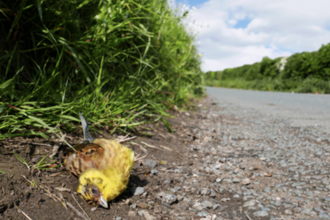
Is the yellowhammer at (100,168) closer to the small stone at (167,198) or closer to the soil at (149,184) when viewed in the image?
the soil at (149,184)

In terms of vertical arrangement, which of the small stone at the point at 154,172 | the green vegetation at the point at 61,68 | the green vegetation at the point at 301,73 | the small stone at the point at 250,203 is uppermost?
the green vegetation at the point at 301,73

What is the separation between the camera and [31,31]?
1788 millimetres

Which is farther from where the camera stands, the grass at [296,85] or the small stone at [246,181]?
the grass at [296,85]

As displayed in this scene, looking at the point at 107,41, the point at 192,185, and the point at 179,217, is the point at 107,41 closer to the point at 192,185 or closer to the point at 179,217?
the point at 192,185

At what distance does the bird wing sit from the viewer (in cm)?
126

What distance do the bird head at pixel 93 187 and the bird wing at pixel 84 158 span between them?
8 cm

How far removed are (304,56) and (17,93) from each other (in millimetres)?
16830

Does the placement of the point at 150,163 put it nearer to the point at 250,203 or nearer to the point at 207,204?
the point at 207,204

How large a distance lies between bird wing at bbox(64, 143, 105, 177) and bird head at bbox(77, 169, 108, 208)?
8 cm

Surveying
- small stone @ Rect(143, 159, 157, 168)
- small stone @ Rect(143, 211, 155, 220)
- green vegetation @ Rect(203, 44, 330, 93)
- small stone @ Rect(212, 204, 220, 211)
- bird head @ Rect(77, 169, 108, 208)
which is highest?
green vegetation @ Rect(203, 44, 330, 93)

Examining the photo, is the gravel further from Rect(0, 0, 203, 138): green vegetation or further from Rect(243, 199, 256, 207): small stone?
Rect(0, 0, 203, 138): green vegetation

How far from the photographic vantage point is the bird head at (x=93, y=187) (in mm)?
1136

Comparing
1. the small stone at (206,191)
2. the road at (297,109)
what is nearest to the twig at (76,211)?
the small stone at (206,191)

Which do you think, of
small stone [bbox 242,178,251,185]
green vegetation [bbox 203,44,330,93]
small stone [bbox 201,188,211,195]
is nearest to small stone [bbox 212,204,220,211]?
small stone [bbox 201,188,211,195]
